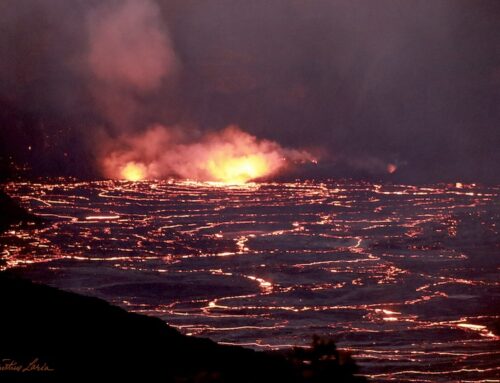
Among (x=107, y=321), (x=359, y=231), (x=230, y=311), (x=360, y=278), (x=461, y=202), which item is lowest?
(x=107, y=321)

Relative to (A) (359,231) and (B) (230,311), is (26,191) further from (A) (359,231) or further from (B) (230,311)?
(B) (230,311)

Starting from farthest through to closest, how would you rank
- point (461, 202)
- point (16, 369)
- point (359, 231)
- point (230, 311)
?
point (461, 202) → point (359, 231) → point (230, 311) → point (16, 369)

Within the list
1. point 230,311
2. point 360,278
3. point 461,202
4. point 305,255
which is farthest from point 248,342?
point 461,202

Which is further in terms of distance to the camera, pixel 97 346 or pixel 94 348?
pixel 97 346

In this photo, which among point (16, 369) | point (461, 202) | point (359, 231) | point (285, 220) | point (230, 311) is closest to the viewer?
point (16, 369)

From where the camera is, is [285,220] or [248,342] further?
[285,220]

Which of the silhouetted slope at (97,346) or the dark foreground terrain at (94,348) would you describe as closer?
the dark foreground terrain at (94,348)

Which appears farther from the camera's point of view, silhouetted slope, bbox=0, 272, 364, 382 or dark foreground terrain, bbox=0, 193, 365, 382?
silhouetted slope, bbox=0, 272, 364, 382

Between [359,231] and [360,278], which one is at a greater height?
[359,231]
